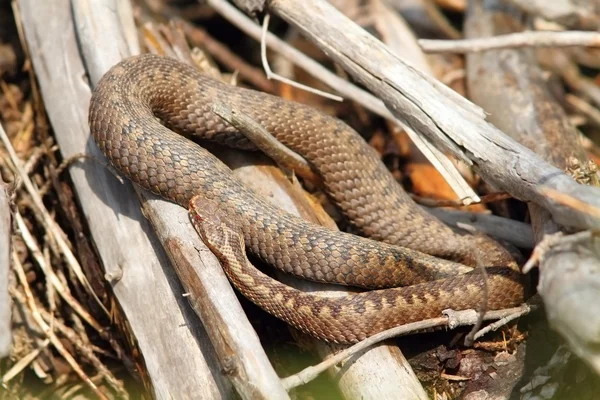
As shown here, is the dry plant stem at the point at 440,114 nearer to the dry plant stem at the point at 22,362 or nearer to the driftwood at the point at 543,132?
the driftwood at the point at 543,132

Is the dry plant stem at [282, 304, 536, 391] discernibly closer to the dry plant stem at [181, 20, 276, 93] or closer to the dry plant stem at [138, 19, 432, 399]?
the dry plant stem at [138, 19, 432, 399]

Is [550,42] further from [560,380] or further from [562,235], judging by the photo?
[560,380]

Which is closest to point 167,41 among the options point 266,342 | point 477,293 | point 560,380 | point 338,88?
point 338,88

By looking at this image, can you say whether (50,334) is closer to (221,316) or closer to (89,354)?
(89,354)

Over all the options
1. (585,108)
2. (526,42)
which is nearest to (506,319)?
(526,42)

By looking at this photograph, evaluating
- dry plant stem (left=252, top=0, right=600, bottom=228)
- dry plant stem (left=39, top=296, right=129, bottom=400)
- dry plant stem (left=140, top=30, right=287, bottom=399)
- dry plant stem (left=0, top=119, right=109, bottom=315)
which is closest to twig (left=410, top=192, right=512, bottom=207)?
dry plant stem (left=252, top=0, right=600, bottom=228)

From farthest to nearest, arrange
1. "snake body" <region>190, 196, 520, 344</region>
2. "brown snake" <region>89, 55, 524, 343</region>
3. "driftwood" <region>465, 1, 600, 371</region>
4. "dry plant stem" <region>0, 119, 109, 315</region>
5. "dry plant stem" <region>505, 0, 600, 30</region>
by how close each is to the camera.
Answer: "dry plant stem" <region>505, 0, 600, 30</region> < "dry plant stem" <region>0, 119, 109, 315</region> < "brown snake" <region>89, 55, 524, 343</region> < "snake body" <region>190, 196, 520, 344</region> < "driftwood" <region>465, 1, 600, 371</region>
